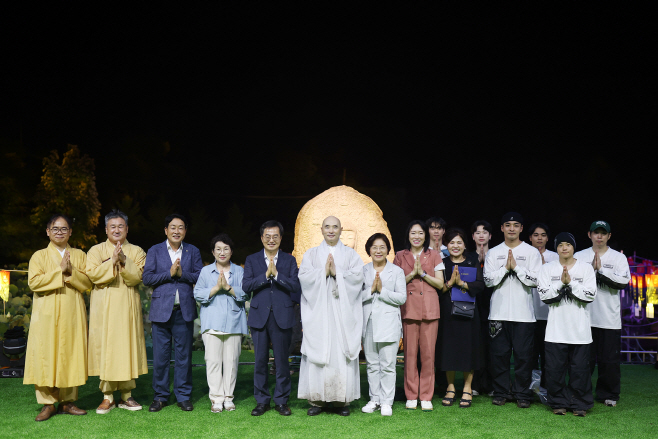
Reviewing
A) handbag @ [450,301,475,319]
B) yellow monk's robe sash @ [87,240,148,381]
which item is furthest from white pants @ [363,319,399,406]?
yellow monk's robe sash @ [87,240,148,381]

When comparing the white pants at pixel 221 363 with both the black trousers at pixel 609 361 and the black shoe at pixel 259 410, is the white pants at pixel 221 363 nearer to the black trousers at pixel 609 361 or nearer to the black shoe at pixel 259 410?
the black shoe at pixel 259 410

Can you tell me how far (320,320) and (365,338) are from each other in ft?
1.61

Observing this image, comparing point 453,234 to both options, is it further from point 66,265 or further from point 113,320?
point 66,265

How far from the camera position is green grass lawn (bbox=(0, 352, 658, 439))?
3945 mm

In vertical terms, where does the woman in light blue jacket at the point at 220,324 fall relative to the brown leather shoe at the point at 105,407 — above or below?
above

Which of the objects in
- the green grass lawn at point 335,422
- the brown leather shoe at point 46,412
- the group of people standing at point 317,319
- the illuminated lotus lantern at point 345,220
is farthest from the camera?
the illuminated lotus lantern at point 345,220

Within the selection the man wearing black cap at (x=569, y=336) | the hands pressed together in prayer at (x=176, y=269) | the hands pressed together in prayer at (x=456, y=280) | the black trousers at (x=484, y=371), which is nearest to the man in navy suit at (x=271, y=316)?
the hands pressed together in prayer at (x=176, y=269)

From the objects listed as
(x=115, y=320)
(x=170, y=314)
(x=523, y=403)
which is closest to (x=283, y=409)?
(x=170, y=314)

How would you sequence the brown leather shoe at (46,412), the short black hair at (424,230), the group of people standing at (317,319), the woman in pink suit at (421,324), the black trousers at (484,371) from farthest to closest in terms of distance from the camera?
the black trousers at (484,371), the short black hair at (424,230), the woman in pink suit at (421,324), the group of people standing at (317,319), the brown leather shoe at (46,412)

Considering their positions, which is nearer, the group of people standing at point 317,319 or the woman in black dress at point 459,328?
the group of people standing at point 317,319

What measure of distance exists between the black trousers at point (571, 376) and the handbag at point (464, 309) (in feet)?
2.31

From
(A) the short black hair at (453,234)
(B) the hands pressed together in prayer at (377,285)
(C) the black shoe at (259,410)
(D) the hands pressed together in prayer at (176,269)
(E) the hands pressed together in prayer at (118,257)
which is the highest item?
(A) the short black hair at (453,234)

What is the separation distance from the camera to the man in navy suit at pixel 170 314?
4.55 meters

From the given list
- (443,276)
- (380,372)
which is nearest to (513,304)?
(443,276)
